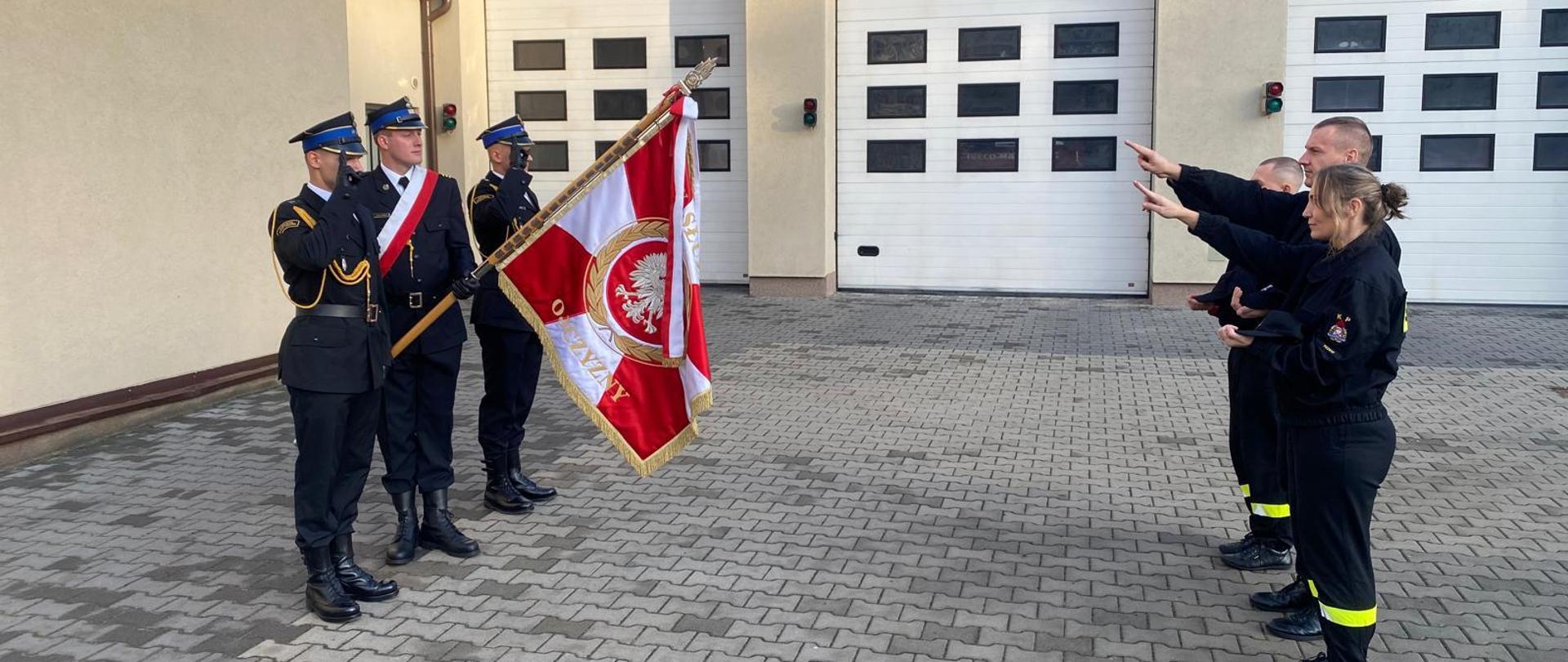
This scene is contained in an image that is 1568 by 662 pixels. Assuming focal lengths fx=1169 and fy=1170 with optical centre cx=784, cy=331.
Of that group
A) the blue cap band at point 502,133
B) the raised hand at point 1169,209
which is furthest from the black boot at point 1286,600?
the blue cap band at point 502,133

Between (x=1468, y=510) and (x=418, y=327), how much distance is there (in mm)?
5187

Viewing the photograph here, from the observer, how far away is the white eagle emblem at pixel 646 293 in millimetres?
5348

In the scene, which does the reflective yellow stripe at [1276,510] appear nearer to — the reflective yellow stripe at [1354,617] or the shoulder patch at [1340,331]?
the reflective yellow stripe at [1354,617]

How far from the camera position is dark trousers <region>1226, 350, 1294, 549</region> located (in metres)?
5.02

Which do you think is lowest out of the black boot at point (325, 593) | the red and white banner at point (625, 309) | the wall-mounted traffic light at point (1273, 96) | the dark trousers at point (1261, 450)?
the black boot at point (325, 593)

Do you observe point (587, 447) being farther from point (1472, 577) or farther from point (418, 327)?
point (1472, 577)

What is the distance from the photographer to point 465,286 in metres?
5.12

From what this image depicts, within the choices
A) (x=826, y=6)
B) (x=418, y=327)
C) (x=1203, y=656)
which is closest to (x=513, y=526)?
(x=418, y=327)

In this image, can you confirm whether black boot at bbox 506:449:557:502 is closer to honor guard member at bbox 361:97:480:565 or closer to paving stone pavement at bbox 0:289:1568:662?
paving stone pavement at bbox 0:289:1568:662

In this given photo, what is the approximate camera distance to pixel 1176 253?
13141 millimetres

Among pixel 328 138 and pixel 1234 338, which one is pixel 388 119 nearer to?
pixel 328 138

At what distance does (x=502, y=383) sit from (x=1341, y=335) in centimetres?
398

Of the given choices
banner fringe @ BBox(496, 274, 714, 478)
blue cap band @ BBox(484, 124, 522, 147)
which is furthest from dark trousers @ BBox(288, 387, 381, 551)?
blue cap band @ BBox(484, 124, 522, 147)

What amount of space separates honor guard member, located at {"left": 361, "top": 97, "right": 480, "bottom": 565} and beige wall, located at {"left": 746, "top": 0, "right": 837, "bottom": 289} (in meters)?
8.80
